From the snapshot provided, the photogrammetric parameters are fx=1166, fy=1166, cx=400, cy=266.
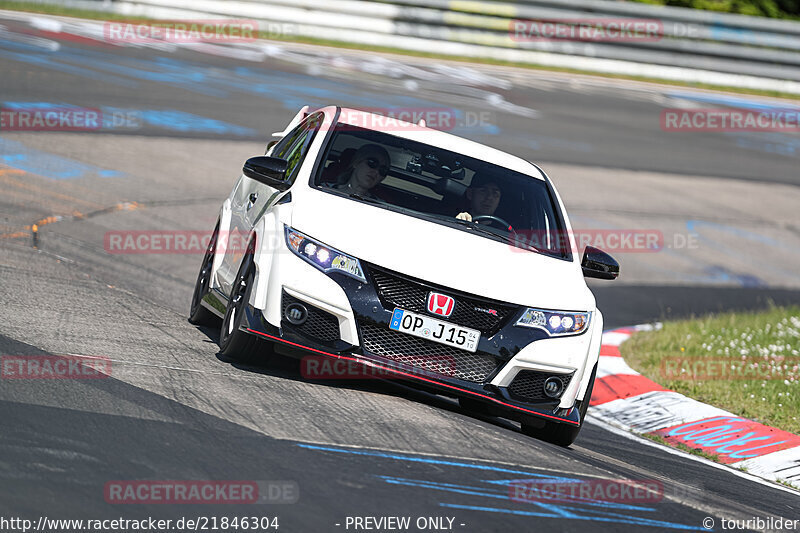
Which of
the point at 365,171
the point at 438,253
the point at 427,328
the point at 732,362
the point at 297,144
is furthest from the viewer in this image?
the point at 732,362

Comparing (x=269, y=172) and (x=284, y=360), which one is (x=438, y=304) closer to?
(x=284, y=360)

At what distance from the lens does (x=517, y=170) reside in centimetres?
779

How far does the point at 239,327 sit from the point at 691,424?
11.9 ft

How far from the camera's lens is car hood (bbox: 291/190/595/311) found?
6215 mm

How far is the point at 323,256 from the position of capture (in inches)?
245

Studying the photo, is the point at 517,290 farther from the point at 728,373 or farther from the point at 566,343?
the point at 728,373

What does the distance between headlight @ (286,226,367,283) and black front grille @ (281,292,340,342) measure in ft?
0.73

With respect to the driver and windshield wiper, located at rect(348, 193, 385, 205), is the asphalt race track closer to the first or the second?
windshield wiper, located at rect(348, 193, 385, 205)

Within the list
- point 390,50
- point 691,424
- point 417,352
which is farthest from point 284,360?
point 390,50

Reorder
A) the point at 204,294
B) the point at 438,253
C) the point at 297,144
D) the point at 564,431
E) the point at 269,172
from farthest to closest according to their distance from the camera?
the point at 204,294 < the point at 297,144 < the point at 269,172 < the point at 564,431 < the point at 438,253

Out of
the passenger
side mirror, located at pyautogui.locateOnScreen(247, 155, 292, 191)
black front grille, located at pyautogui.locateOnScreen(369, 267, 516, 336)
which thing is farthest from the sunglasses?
black front grille, located at pyautogui.locateOnScreen(369, 267, 516, 336)

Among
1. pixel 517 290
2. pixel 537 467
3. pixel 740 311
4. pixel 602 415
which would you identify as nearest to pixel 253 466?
pixel 537 467

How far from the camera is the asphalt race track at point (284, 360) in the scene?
4816mm

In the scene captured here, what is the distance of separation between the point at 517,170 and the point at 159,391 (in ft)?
10.2
